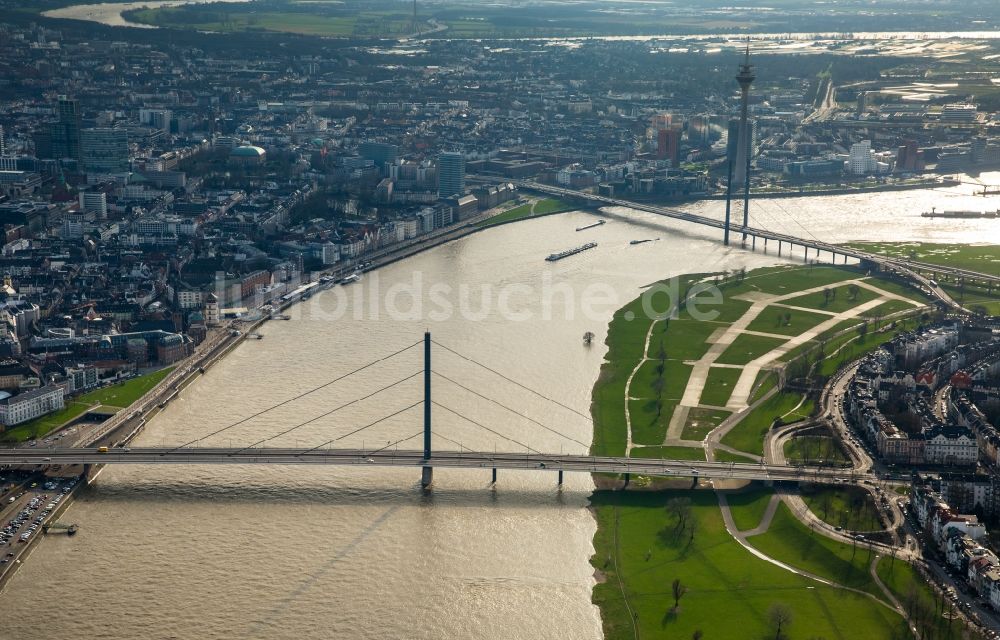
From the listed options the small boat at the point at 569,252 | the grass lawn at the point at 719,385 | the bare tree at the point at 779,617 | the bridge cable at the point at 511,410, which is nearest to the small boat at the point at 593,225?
the small boat at the point at 569,252

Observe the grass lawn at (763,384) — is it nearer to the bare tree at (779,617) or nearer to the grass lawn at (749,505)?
the grass lawn at (749,505)

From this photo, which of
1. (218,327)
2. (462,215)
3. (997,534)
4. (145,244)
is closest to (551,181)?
(462,215)

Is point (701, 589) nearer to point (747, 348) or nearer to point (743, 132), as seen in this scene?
point (747, 348)

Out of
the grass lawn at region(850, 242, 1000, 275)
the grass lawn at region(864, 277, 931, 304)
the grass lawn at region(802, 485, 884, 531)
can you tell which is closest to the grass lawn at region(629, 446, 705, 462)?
the grass lawn at region(802, 485, 884, 531)

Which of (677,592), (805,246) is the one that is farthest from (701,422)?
(805,246)

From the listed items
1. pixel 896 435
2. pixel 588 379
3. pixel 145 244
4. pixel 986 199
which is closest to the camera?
pixel 896 435

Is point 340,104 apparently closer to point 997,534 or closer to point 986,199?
point 986,199

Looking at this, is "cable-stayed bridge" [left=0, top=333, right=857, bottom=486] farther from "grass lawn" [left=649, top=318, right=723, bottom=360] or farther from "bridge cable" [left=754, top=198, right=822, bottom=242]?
"bridge cable" [left=754, top=198, right=822, bottom=242]
